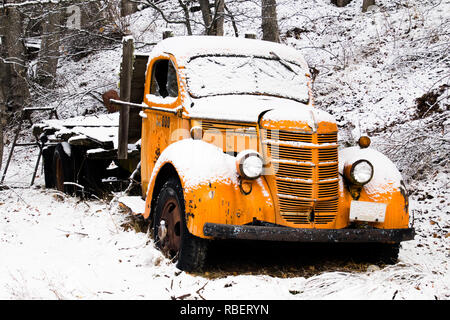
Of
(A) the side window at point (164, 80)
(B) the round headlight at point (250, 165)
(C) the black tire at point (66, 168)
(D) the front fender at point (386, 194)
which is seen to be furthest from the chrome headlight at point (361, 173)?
(C) the black tire at point (66, 168)

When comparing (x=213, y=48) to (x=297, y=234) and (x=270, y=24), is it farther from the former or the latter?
(x=270, y=24)

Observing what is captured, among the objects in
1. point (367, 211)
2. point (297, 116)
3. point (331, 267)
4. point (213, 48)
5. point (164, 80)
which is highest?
point (213, 48)

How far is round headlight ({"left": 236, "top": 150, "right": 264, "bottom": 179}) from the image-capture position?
4.46 m

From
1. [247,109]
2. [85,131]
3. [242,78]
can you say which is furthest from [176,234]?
[85,131]

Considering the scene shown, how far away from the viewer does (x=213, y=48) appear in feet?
19.0

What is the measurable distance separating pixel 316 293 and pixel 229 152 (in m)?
1.65

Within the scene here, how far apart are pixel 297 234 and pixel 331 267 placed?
770 millimetres

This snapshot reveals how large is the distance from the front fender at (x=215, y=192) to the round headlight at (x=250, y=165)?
107 mm

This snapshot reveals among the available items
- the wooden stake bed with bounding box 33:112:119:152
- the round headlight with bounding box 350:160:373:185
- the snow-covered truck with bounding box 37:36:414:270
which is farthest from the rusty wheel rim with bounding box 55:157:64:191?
the round headlight with bounding box 350:160:373:185

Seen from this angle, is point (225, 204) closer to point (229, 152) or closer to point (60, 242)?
point (229, 152)

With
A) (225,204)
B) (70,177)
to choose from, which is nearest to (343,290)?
(225,204)

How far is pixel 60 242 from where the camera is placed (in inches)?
229

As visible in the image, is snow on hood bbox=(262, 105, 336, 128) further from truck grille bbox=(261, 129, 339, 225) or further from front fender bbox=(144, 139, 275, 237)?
front fender bbox=(144, 139, 275, 237)

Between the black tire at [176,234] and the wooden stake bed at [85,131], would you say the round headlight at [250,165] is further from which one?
the wooden stake bed at [85,131]
